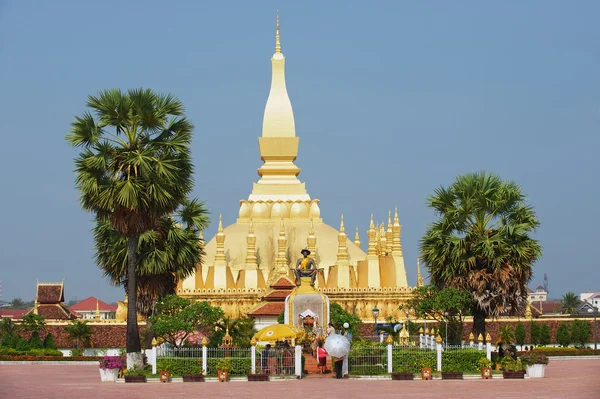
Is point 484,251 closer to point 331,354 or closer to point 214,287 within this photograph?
point 331,354

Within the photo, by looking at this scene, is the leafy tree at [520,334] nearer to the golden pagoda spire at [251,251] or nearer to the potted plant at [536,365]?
the golden pagoda spire at [251,251]

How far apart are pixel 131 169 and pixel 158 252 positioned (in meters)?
4.49

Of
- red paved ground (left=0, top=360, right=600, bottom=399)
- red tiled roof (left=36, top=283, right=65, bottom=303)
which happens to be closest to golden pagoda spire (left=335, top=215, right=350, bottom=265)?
red tiled roof (left=36, top=283, right=65, bottom=303)

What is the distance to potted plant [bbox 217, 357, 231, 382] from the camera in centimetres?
A: 3503

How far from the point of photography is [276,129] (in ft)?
223

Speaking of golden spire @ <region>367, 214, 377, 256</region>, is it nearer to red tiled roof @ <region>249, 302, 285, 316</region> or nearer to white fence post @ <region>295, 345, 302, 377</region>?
red tiled roof @ <region>249, 302, 285, 316</region>

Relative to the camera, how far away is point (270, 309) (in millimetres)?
54656

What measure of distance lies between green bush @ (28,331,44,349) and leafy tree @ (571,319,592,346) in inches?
991

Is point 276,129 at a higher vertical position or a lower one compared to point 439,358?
→ higher

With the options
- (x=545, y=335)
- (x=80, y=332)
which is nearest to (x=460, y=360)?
(x=80, y=332)

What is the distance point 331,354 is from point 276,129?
34.5 m

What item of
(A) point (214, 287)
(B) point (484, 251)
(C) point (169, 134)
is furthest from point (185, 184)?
(A) point (214, 287)

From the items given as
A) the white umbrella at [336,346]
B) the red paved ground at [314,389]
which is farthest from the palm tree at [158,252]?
the white umbrella at [336,346]

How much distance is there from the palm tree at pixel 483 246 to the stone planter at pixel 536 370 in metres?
5.87
